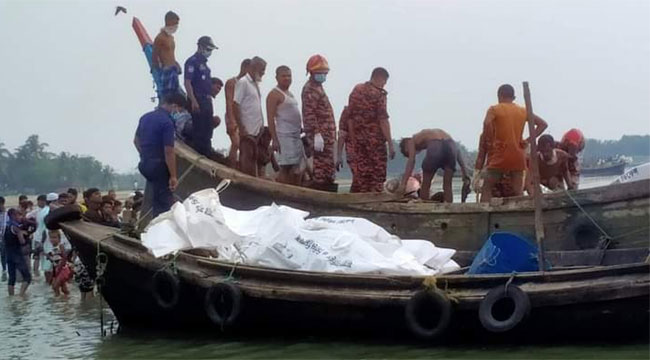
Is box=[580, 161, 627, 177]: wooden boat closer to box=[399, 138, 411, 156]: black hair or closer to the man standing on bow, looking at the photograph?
box=[399, 138, 411, 156]: black hair

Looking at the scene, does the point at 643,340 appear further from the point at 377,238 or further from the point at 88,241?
the point at 88,241

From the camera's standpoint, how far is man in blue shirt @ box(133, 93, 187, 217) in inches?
409

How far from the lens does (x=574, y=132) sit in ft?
41.3

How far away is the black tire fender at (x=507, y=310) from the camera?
8133 mm

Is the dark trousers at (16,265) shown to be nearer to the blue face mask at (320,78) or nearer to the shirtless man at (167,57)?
the shirtless man at (167,57)

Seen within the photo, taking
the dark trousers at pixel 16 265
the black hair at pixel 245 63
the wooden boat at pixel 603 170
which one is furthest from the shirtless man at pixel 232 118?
the wooden boat at pixel 603 170

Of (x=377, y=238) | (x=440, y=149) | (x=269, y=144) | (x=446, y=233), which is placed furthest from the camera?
(x=269, y=144)

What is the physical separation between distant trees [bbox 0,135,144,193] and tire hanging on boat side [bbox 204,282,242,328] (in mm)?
69563

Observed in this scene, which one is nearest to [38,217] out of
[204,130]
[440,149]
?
[204,130]

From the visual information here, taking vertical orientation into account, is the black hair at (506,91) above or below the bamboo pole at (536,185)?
above

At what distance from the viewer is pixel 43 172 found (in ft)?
276

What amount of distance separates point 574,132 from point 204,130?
3863 millimetres

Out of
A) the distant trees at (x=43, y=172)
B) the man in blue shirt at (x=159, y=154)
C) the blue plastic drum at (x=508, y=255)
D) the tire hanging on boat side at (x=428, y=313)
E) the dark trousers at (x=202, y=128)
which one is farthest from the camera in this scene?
the distant trees at (x=43, y=172)

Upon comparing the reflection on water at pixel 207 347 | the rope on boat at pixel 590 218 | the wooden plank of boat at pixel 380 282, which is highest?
the rope on boat at pixel 590 218
